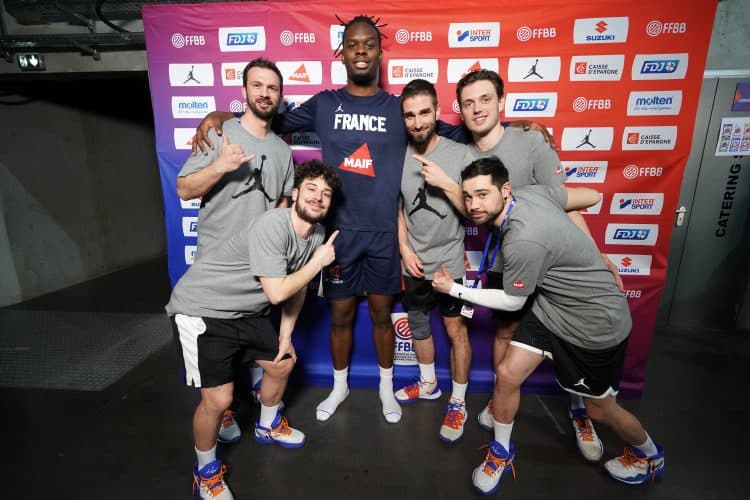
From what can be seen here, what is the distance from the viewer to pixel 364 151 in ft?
6.73

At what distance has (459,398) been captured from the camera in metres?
2.30

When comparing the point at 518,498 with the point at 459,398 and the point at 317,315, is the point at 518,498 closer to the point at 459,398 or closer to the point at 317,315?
the point at 459,398

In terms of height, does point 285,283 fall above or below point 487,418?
above

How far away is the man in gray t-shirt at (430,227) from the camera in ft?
6.30

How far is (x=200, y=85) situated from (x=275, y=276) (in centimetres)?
166

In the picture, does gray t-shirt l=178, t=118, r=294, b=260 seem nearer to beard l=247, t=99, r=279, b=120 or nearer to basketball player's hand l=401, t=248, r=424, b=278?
beard l=247, t=99, r=279, b=120

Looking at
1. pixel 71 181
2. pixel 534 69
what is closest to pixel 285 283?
pixel 534 69

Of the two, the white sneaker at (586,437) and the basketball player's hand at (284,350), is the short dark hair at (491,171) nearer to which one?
the basketball player's hand at (284,350)

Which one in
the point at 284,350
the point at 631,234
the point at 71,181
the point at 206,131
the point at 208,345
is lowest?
the point at 284,350

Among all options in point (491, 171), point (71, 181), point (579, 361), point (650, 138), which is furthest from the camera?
point (71, 181)

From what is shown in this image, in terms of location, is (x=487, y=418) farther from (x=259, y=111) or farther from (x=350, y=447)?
(x=259, y=111)

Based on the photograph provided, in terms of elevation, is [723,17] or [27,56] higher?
[723,17]

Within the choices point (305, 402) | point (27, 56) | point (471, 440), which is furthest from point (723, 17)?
point (27, 56)

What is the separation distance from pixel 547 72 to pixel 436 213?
45.9 inches
